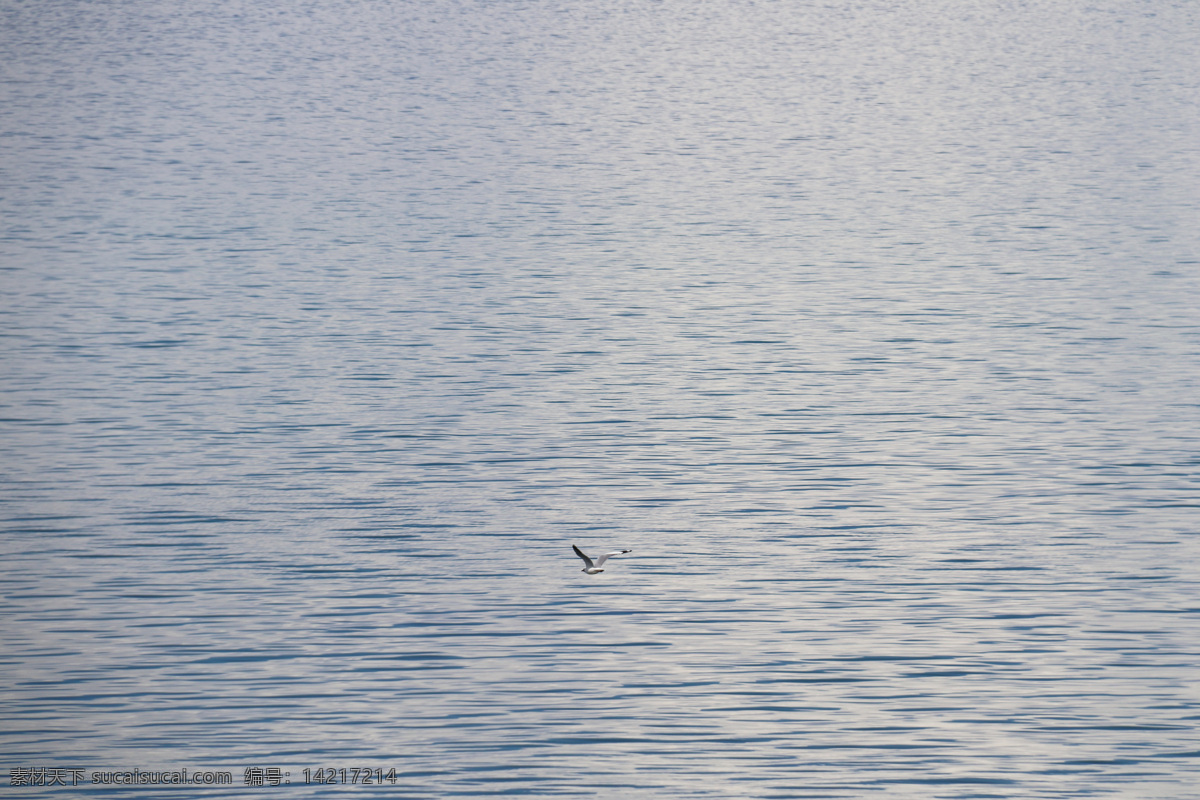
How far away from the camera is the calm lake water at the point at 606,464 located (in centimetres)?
1321

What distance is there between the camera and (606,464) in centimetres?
1989

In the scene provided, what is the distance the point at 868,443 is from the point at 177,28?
209 feet

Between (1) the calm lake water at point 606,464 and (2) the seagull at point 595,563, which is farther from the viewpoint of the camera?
(2) the seagull at point 595,563

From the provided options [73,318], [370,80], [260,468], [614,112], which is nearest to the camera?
[260,468]

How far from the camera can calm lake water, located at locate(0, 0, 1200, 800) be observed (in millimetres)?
13211

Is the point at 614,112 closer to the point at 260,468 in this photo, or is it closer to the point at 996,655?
the point at 260,468

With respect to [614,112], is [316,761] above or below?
above

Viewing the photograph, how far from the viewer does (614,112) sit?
2132 inches

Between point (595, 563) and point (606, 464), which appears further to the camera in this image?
point (606, 464)

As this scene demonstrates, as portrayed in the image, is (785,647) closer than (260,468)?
Yes

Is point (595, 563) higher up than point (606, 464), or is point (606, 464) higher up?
point (595, 563)

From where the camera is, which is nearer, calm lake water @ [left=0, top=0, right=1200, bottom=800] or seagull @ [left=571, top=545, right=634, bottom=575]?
calm lake water @ [left=0, top=0, right=1200, bottom=800]

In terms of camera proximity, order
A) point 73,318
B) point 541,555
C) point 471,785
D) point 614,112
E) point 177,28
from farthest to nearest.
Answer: point 177,28 → point 614,112 → point 73,318 → point 541,555 → point 471,785

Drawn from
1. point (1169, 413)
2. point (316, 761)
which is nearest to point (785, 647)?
point (316, 761)
